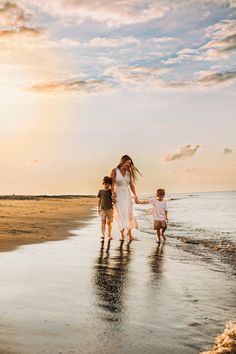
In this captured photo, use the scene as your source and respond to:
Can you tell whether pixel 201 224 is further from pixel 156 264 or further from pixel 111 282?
pixel 111 282

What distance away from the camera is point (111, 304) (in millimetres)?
4777

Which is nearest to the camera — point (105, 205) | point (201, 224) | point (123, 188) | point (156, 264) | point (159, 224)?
point (156, 264)

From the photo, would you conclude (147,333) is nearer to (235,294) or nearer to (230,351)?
(230,351)

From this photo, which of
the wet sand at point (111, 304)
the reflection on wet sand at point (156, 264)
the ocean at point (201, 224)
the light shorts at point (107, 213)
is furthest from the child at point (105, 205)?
the wet sand at point (111, 304)

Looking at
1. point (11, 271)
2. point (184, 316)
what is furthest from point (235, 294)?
point (11, 271)

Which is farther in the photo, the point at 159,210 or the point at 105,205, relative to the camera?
the point at 159,210

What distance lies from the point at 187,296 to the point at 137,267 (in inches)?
86.7

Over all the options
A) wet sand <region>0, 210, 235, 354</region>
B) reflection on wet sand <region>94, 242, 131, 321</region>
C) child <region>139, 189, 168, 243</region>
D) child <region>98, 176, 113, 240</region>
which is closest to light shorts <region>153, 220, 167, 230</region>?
child <region>139, 189, 168, 243</region>

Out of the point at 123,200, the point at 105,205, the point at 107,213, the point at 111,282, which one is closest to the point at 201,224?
the point at 107,213

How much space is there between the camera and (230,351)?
10.9 ft

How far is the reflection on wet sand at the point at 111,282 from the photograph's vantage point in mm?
4543

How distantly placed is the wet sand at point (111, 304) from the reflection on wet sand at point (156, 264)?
0.02 m

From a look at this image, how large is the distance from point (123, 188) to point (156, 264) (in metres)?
4.20

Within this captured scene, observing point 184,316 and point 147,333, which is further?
point 184,316
